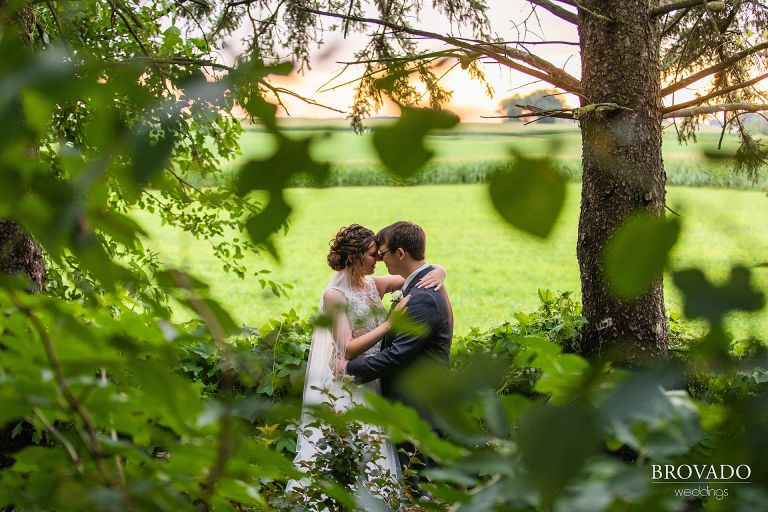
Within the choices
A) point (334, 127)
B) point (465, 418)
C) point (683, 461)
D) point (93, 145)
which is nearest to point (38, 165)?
point (93, 145)

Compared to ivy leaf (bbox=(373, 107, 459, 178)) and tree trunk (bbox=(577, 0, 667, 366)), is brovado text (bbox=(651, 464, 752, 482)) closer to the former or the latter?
ivy leaf (bbox=(373, 107, 459, 178))

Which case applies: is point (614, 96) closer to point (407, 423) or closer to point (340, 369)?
point (340, 369)

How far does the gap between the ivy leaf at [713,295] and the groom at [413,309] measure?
272 centimetres

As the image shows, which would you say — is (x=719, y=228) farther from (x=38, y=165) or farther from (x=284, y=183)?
(x=38, y=165)

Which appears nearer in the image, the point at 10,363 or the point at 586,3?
the point at 10,363

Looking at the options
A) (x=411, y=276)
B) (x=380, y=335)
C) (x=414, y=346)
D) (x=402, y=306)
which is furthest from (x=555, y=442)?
(x=411, y=276)

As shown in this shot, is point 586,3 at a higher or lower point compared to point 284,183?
higher

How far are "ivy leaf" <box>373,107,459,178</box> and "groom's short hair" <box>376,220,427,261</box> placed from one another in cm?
315

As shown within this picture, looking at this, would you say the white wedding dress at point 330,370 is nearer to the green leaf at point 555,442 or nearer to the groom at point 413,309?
the groom at point 413,309

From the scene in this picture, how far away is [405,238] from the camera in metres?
3.61

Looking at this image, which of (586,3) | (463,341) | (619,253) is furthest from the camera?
(463,341)

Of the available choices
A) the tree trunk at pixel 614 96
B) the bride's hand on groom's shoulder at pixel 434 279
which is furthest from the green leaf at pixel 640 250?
the bride's hand on groom's shoulder at pixel 434 279

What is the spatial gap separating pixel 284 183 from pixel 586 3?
3.81 meters

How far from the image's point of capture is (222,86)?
0.39 metres
